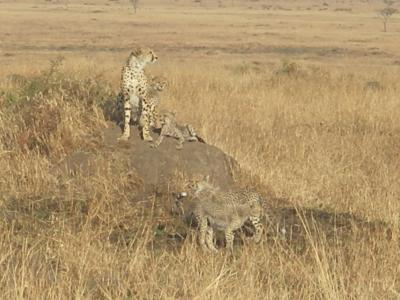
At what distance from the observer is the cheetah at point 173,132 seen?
8377mm

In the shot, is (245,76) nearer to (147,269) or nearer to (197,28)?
(147,269)

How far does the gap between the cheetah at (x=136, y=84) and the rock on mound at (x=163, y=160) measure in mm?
166

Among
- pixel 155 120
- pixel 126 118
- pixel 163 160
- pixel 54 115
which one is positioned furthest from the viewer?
pixel 54 115

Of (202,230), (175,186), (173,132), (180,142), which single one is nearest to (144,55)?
(173,132)

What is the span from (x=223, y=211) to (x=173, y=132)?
87.9 inches

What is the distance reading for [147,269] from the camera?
5.26 metres

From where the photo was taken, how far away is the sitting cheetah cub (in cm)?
642

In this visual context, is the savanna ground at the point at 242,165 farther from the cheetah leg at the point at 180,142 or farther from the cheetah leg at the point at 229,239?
the cheetah leg at the point at 180,142

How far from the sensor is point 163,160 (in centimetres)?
809

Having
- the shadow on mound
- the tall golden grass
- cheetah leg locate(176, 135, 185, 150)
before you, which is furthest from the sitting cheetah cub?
cheetah leg locate(176, 135, 185, 150)

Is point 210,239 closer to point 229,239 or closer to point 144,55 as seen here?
point 229,239

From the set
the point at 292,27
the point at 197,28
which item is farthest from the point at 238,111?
the point at 292,27

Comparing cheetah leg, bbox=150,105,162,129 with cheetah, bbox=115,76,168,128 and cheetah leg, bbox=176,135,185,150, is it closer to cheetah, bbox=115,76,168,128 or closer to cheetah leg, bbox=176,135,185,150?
cheetah, bbox=115,76,168,128

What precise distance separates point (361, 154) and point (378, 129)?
183cm
